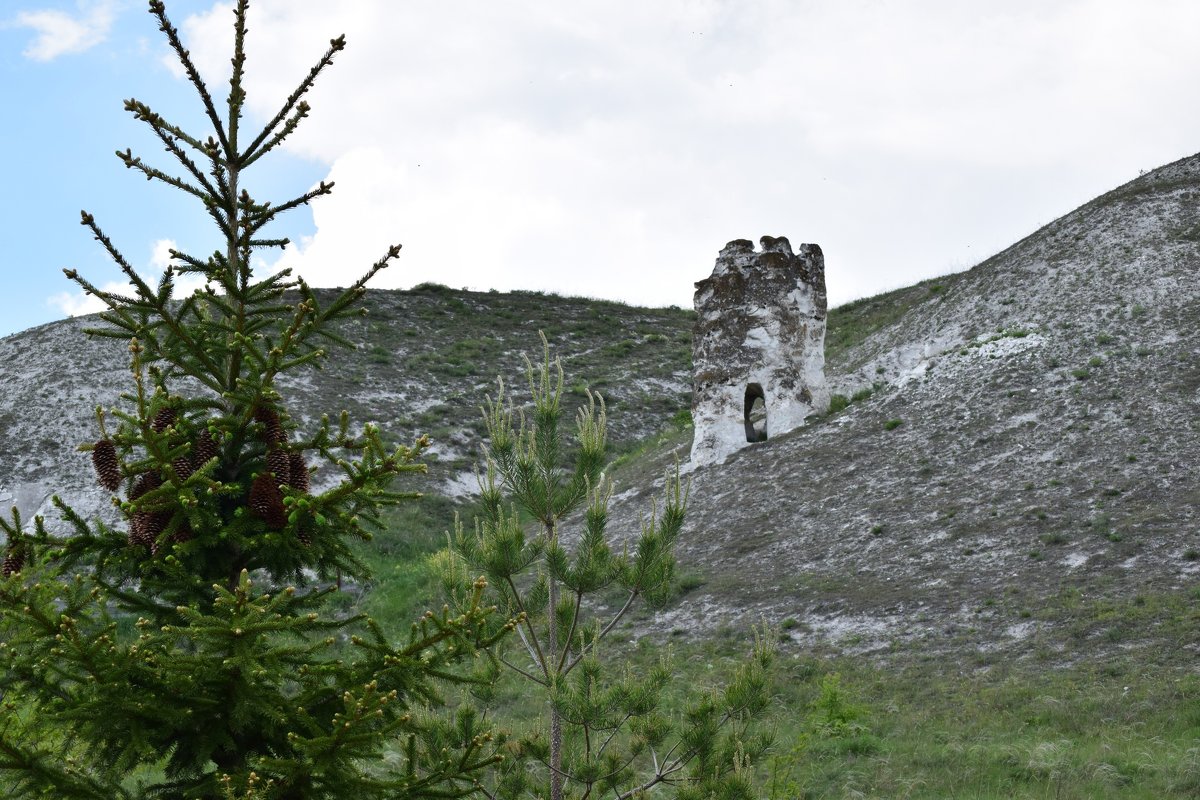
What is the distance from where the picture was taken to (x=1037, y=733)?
12.3 meters

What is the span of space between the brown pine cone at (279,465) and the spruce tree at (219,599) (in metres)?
0.02

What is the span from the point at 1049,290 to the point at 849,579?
1334cm

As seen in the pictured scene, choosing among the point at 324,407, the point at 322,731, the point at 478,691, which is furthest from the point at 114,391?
the point at 322,731

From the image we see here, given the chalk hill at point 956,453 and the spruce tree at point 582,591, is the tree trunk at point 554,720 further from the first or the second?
the chalk hill at point 956,453

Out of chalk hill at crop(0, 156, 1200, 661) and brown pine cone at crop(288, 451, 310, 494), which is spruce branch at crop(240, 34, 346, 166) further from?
chalk hill at crop(0, 156, 1200, 661)

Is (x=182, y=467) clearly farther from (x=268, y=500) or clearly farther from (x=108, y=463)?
(x=268, y=500)

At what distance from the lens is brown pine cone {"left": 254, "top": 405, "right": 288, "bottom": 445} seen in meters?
6.49

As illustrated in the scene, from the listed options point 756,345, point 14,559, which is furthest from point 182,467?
point 756,345

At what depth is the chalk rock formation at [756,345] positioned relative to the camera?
27312 millimetres

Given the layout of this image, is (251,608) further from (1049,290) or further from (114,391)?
(114,391)

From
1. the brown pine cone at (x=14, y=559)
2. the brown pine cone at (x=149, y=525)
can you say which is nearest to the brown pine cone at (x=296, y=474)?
the brown pine cone at (x=149, y=525)

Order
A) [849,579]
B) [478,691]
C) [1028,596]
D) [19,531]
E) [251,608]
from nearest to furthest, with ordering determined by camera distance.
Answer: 1. [251,608]
2. [19,531]
3. [478,691]
4. [1028,596]
5. [849,579]

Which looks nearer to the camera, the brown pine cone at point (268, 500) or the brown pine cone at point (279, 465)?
the brown pine cone at point (268, 500)

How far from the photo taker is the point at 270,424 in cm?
654
